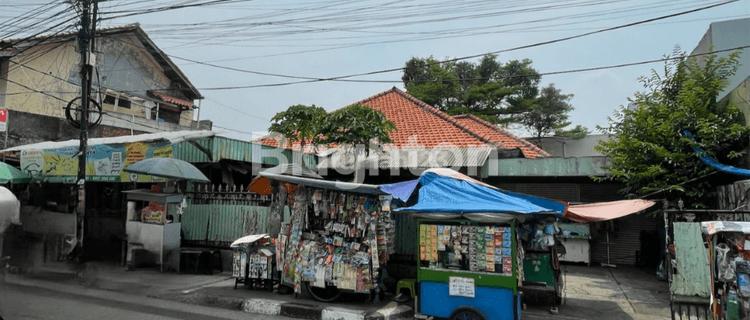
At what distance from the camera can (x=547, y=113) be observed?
90.3 ft

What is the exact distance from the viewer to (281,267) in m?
8.27

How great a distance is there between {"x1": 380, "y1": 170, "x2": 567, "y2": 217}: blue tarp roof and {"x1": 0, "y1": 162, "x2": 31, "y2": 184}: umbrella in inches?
422

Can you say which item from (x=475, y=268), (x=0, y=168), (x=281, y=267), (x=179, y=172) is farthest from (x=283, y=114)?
(x=0, y=168)

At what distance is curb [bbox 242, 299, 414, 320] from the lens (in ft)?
22.7

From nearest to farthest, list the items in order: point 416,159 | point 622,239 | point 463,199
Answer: point 463,199 < point 416,159 < point 622,239

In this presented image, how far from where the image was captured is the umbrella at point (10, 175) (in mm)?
11164

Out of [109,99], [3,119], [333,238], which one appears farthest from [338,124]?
[109,99]

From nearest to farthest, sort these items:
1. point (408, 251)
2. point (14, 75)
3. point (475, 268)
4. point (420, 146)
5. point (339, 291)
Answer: point (475, 268), point (339, 291), point (408, 251), point (420, 146), point (14, 75)

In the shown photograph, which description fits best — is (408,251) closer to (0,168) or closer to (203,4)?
(203,4)

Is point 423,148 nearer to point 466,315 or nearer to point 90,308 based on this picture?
point 466,315

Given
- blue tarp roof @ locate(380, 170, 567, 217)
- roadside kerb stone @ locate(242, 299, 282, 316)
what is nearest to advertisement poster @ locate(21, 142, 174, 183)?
roadside kerb stone @ locate(242, 299, 282, 316)

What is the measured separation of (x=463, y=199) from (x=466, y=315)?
1788mm

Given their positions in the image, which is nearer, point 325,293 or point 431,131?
point 325,293

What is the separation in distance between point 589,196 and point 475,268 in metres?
7.48
